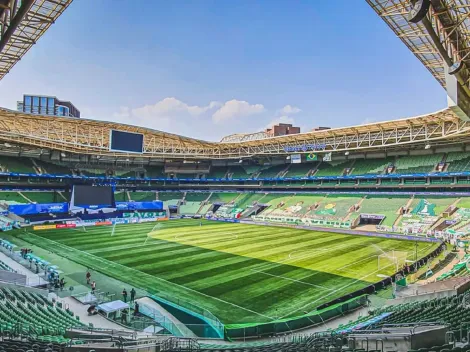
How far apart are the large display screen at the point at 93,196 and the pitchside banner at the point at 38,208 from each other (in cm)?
201

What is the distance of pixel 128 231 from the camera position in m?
44.6

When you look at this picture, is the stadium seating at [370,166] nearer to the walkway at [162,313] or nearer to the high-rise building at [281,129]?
the high-rise building at [281,129]

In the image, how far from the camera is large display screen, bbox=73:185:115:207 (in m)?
55.2

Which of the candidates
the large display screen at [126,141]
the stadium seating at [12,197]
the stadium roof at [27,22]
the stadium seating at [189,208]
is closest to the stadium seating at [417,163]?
the stadium seating at [189,208]

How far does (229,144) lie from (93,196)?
2384 centimetres

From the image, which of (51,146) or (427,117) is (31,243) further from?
(427,117)

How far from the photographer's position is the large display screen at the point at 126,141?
47.8m

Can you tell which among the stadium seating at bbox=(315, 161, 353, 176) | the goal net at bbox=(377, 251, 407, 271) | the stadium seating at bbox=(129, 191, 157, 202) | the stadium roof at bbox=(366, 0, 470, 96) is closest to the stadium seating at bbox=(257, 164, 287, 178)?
the stadium seating at bbox=(315, 161, 353, 176)

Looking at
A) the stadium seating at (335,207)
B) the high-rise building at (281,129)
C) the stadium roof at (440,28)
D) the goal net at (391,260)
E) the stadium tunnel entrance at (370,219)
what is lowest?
the goal net at (391,260)

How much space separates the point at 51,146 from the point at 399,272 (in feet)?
160

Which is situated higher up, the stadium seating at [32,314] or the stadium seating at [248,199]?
the stadium seating at [248,199]

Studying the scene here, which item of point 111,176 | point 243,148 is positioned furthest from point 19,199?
point 243,148

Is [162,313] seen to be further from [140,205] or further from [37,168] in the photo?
[37,168]

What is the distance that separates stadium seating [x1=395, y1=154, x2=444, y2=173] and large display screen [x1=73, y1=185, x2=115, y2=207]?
4575cm
